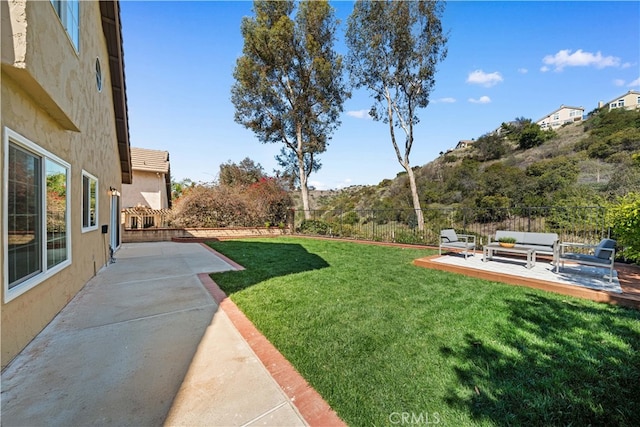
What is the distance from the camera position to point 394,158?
1423cm

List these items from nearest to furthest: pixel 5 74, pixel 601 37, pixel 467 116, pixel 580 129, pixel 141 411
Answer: pixel 141 411 → pixel 5 74 → pixel 601 37 → pixel 467 116 → pixel 580 129

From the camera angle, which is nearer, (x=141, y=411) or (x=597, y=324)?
(x=141, y=411)

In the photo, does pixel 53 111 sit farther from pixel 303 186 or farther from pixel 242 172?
pixel 242 172

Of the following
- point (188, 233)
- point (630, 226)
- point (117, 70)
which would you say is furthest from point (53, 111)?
point (188, 233)

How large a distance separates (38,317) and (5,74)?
2710mm

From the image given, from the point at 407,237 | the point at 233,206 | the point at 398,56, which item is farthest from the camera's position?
the point at 233,206

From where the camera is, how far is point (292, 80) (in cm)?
1562

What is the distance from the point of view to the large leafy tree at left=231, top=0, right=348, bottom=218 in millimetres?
14531

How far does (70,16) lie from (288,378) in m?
6.35

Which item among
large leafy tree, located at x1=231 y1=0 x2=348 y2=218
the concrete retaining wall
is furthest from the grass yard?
large leafy tree, located at x1=231 y1=0 x2=348 y2=218

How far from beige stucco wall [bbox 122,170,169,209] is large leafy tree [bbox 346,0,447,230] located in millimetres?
14028

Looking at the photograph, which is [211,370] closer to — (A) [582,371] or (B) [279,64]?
(A) [582,371]

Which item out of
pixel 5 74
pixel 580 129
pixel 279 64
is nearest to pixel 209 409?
pixel 5 74

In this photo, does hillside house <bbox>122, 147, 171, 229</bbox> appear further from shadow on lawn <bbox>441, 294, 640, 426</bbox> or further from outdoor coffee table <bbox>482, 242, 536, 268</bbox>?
shadow on lawn <bbox>441, 294, 640, 426</bbox>
